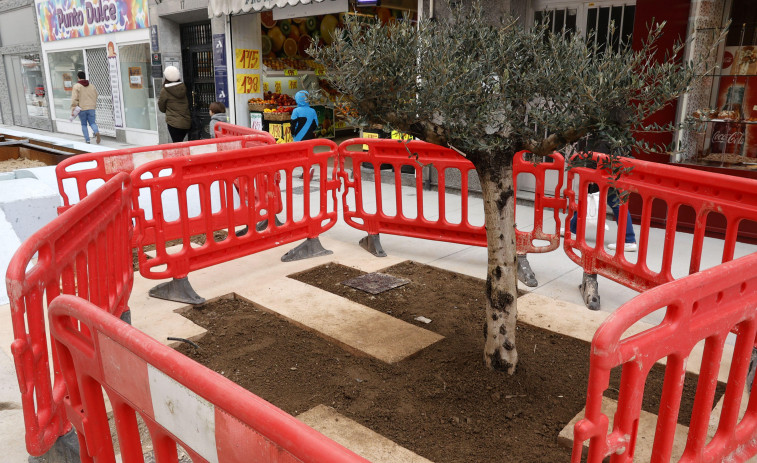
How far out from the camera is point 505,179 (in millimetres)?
3352

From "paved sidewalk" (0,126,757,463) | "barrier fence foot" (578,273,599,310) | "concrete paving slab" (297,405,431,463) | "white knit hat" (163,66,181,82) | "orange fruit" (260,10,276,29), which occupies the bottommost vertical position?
"paved sidewalk" (0,126,757,463)

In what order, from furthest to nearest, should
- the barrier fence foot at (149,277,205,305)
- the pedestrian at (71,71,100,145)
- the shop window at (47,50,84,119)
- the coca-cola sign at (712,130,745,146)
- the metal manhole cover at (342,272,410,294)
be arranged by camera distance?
the shop window at (47,50,84,119), the pedestrian at (71,71,100,145), the coca-cola sign at (712,130,745,146), the metal manhole cover at (342,272,410,294), the barrier fence foot at (149,277,205,305)

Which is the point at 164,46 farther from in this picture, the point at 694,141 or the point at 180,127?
the point at 694,141

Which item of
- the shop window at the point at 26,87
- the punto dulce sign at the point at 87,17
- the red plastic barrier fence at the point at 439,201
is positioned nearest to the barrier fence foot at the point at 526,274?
the red plastic barrier fence at the point at 439,201

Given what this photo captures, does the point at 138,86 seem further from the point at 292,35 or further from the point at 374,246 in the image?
the point at 374,246

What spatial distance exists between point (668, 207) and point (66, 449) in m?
3.85

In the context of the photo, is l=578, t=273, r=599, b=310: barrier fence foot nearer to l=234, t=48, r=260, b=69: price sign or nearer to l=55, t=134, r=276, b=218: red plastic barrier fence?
l=55, t=134, r=276, b=218: red plastic barrier fence

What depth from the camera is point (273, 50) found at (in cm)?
1389

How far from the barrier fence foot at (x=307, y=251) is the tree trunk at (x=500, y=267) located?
9.51 feet

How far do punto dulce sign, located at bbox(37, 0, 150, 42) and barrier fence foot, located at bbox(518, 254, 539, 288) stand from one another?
12254 mm

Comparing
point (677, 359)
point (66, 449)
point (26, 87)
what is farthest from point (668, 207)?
point (26, 87)

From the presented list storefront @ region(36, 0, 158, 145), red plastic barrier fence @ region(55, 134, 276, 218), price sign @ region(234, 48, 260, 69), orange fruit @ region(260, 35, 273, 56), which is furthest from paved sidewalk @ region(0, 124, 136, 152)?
orange fruit @ region(260, 35, 273, 56)

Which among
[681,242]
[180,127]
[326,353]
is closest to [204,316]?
[326,353]

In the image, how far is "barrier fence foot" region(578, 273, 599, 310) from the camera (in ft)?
15.8
